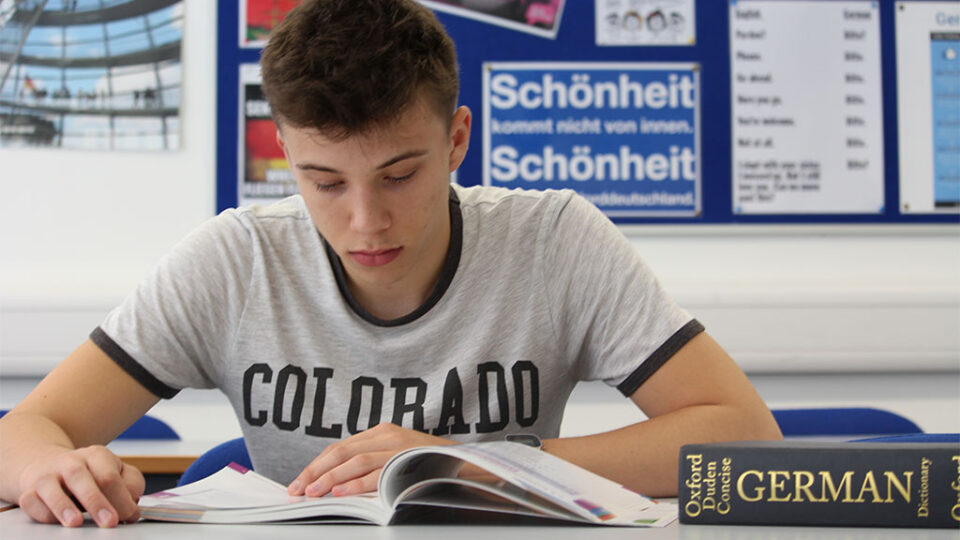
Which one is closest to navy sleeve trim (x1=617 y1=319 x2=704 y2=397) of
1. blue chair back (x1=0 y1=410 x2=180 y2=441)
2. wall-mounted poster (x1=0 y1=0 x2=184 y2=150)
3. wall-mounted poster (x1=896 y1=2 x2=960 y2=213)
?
blue chair back (x1=0 y1=410 x2=180 y2=441)

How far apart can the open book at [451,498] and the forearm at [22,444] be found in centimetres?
17

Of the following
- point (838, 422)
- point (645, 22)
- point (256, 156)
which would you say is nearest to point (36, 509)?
point (838, 422)

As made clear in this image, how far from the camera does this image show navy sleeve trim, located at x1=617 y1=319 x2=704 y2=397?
3.73 ft

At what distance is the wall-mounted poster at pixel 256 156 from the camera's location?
2.29 meters

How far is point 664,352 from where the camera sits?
1137 millimetres

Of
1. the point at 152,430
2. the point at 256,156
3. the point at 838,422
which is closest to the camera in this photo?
the point at 838,422

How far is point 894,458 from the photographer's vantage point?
2.13 feet

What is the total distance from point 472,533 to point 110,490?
1.09ft

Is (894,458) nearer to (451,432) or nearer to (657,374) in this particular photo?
(657,374)

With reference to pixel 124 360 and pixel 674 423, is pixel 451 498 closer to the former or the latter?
pixel 674 423

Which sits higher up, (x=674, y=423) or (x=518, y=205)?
(x=518, y=205)

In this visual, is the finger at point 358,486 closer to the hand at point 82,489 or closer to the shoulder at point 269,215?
the hand at point 82,489

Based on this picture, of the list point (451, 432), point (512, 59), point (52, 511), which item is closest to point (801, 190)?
point (512, 59)

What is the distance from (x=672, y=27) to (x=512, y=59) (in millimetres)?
421
